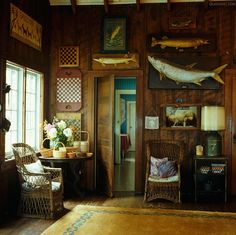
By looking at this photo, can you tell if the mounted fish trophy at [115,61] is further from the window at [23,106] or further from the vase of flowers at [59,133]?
the vase of flowers at [59,133]

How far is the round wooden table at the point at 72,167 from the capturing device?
524 centimetres

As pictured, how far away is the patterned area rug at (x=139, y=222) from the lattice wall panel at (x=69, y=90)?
1.92 meters

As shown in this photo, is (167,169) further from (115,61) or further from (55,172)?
(115,61)

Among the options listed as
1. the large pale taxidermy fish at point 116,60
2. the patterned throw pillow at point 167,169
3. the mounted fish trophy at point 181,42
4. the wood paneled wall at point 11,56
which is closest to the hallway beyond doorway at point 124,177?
the patterned throw pillow at point 167,169

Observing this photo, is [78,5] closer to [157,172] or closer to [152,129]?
[152,129]

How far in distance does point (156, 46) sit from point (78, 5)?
1544 mm

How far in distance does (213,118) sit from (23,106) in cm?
293

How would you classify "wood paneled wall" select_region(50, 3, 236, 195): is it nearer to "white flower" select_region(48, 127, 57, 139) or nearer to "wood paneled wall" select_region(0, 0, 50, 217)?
"wood paneled wall" select_region(0, 0, 50, 217)

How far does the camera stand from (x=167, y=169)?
212 inches

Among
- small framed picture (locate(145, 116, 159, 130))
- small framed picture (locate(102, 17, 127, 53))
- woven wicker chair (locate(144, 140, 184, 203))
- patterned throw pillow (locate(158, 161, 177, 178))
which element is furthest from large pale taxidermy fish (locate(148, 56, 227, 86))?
patterned throw pillow (locate(158, 161, 177, 178))

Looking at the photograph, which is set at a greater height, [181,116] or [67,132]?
[181,116]

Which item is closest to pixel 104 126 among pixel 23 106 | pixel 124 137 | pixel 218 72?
pixel 23 106

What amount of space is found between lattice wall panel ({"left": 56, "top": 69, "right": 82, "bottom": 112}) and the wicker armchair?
1.60 m

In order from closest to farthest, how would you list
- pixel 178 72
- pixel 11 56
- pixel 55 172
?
Answer: pixel 11 56
pixel 55 172
pixel 178 72
